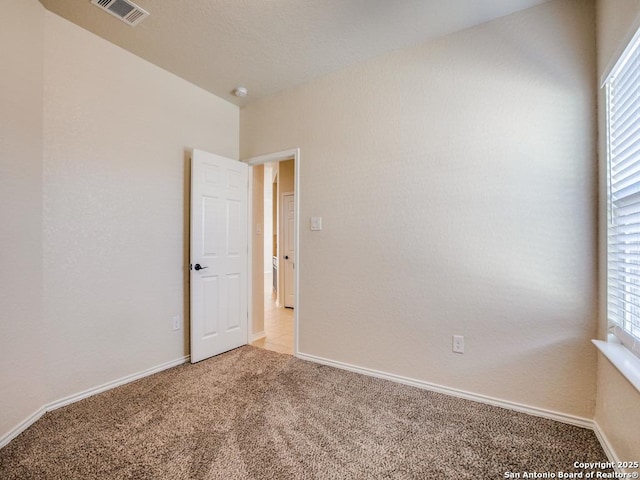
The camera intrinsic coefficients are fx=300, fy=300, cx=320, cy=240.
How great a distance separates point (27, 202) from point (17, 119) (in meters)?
0.49

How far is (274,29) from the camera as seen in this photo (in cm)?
217

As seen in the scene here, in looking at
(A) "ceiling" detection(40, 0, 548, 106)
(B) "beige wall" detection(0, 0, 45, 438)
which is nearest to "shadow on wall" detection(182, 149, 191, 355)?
(A) "ceiling" detection(40, 0, 548, 106)

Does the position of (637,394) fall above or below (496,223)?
below

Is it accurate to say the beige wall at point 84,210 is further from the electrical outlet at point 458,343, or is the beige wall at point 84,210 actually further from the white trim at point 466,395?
the electrical outlet at point 458,343

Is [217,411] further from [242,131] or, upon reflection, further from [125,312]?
[242,131]

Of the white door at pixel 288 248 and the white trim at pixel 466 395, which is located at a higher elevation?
the white door at pixel 288 248

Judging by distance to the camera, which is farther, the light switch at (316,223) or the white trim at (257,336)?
the white trim at (257,336)

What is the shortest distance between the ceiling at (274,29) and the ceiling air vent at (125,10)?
0.05m

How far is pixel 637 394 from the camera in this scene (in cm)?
131

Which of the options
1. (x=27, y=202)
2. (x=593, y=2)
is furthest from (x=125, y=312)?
(x=593, y=2)

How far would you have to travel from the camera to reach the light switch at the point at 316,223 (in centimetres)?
282

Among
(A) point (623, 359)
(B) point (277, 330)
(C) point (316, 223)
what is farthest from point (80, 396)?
(A) point (623, 359)

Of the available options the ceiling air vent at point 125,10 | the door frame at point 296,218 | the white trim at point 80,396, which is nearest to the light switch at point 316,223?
the door frame at point 296,218

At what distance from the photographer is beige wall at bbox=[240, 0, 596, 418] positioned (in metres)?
1.87
